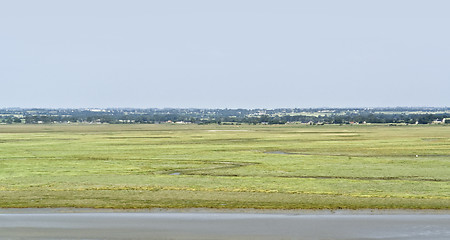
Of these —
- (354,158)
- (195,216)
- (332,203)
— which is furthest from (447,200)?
(354,158)

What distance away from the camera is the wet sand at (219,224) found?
27109 mm

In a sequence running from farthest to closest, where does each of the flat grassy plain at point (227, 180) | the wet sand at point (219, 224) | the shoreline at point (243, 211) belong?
the flat grassy plain at point (227, 180) < the shoreline at point (243, 211) < the wet sand at point (219, 224)

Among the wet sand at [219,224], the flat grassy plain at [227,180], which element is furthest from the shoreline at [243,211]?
the flat grassy plain at [227,180]

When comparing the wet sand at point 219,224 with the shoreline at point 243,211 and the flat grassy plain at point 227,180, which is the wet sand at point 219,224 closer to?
the shoreline at point 243,211

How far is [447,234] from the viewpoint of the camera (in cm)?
2688

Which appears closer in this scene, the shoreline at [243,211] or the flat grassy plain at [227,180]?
the shoreline at [243,211]

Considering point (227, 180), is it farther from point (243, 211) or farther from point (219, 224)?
point (219, 224)

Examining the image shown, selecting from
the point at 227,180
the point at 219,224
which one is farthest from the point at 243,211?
the point at 227,180

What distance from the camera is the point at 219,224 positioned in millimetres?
29109

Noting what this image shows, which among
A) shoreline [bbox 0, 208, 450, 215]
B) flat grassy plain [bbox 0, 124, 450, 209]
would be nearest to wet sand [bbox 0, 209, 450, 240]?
shoreline [bbox 0, 208, 450, 215]

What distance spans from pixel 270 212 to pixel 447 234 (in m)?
8.77

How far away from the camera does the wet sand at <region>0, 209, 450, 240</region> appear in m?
27.1

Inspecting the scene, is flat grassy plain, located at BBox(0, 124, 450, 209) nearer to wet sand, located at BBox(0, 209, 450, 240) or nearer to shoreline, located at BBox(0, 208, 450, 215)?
shoreline, located at BBox(0, 208, 450, 215)

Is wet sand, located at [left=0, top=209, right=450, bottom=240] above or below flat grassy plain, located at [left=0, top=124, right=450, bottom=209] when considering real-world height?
below
